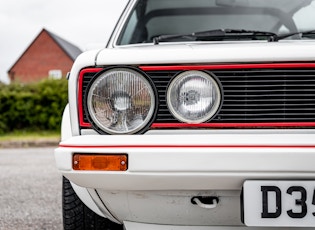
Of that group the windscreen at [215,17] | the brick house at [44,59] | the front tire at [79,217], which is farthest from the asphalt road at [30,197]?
the brick house at [44,59]

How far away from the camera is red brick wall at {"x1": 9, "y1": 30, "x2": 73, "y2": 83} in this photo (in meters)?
37.0

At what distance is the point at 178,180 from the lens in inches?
61.3

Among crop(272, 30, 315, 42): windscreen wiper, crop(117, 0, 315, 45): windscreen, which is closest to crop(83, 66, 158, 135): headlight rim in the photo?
crop(272, 30, 315, 42): windscreen wiper

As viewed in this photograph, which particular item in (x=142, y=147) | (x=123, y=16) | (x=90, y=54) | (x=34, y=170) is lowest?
(x=34, y=170)

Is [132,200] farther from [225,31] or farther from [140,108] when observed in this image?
[225,31]

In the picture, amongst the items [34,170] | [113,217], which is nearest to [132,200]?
[113,217]

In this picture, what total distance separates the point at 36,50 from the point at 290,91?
37.8 meters

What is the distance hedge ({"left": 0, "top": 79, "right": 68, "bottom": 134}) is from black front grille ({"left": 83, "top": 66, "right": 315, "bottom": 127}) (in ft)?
42.5

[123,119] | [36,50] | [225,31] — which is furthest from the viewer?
[36,50]

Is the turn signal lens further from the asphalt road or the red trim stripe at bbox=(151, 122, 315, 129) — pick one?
the asphalt road

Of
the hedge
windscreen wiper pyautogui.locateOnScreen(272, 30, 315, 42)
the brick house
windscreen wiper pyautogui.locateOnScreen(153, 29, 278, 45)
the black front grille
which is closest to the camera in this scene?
the black front grille

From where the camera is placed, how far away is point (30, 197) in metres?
3.83

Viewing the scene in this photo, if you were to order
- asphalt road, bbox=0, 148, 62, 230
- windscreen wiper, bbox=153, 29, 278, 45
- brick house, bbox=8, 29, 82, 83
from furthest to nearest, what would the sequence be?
brick house, bbox=8, 29, 82, 83 < asphalt road, bbox=0, 148, 62, 230 < windscreen wiper, bbox=153, 29, 278, 45

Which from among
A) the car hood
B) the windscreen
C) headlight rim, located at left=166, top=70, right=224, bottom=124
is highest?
the windscreen
